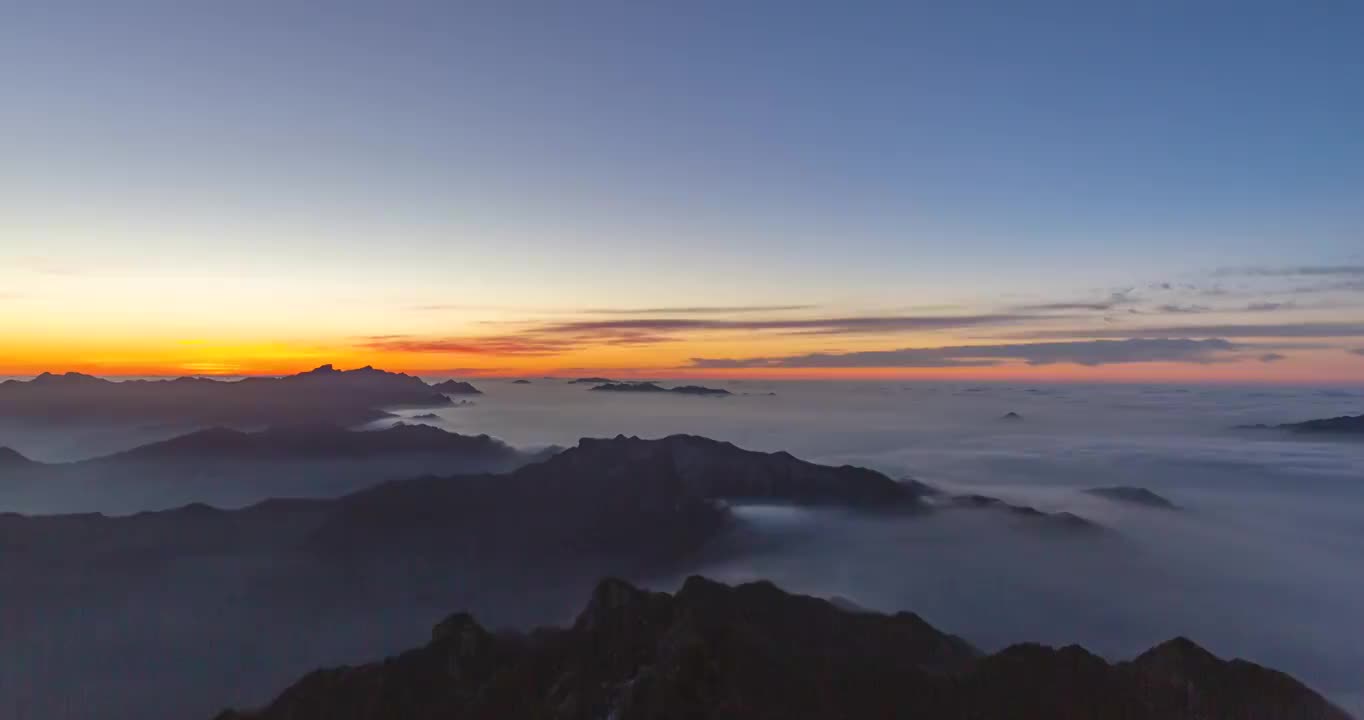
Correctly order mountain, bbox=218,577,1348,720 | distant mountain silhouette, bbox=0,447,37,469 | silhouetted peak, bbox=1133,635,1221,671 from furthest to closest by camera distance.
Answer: distant mountain silhouette, bbox=0,447,37,469
silhouetted peak, bbox=1133,635,1221,671
mountain, bbox=218,577,1348,720

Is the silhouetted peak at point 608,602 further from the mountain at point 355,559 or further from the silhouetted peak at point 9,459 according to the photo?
the silhouetted peak at point 9,459

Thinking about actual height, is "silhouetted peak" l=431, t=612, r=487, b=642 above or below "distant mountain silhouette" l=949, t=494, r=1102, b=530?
above

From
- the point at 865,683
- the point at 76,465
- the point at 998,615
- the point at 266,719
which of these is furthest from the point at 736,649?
the point at 76,465

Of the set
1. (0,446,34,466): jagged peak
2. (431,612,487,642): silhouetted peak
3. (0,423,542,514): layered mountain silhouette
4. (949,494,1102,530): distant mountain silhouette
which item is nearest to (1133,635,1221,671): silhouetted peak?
(431,612,487,642): silhouetted peak

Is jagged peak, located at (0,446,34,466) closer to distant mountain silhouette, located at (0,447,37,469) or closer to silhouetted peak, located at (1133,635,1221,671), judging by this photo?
distant mountain silhouette, located at (0,447,37,469)

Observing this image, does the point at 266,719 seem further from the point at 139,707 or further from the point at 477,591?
the point at 477,591
